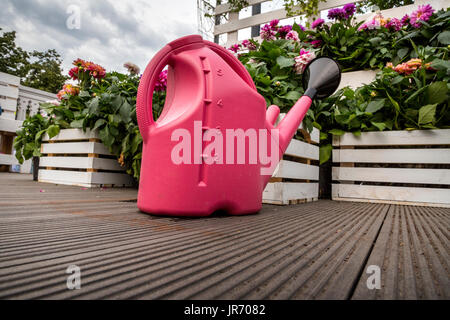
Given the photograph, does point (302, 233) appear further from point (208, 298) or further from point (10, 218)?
point (10, 218)

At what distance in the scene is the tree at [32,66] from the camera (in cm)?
1027

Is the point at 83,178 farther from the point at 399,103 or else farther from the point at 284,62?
the point at 399,103

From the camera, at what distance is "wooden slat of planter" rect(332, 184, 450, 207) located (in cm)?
147

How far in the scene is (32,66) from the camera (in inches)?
439

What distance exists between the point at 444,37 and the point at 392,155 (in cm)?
102

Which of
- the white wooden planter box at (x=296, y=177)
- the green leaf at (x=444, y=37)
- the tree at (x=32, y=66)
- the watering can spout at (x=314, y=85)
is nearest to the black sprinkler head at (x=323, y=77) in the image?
the watering can spout at (x=314, y=85)

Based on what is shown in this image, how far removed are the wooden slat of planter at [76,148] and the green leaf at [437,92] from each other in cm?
218

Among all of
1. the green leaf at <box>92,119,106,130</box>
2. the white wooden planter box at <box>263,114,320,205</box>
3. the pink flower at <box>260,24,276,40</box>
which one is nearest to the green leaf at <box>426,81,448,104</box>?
the white wooden planter box at <box>263,114,320,205</box>

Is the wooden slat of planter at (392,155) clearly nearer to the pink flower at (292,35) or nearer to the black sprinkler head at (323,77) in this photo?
the black sprinkler head at (323,77)

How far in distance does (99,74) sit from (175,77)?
1.67 m

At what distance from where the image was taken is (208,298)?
29 centimetres

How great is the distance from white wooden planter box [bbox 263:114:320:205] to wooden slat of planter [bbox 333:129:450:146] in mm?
208

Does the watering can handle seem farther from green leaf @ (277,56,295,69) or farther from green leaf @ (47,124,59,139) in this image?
green leaf @ (47,124,59,139)

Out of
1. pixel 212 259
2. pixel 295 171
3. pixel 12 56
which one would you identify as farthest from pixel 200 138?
pixel 12 56
